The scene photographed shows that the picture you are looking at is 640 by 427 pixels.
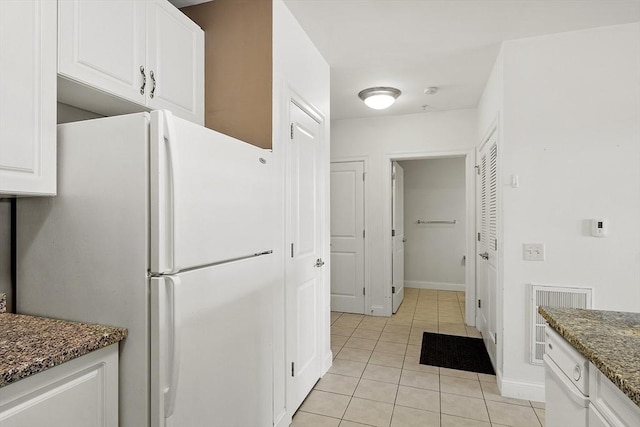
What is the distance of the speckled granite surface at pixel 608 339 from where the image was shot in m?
0.90

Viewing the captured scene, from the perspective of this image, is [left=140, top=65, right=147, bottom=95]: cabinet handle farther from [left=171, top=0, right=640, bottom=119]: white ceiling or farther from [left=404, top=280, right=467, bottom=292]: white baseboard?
[left=404, top=280, right=467, bottom=292]: white baseboard

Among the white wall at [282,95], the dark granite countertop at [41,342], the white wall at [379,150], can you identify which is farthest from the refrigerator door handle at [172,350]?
the white wall at [379,150]

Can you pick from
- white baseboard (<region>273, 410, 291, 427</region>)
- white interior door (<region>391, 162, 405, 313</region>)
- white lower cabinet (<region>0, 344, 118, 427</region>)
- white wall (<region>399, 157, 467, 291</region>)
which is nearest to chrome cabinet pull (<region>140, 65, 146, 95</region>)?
white lower cabinet (<region>0, 344, 118, 427</region>)

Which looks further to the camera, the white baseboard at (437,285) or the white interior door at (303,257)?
the white baseboard at (437,285)

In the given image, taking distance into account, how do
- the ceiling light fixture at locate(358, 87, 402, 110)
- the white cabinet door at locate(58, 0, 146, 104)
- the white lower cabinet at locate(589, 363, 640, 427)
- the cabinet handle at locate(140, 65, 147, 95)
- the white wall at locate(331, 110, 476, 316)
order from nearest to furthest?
the white lower cabinet at locate(589, 363, 640, 427), the white cabinet door at locate(58, 0, 146, 104), the cabinet handle at locate(140, 65, 147, 95), the ceiling light fixture at locate(358, 87, 402, 110), the white wall at locate(331, 110, 476, 316)

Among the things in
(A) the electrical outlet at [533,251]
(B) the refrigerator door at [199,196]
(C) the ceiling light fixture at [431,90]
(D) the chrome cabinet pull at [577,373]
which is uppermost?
(C) the ceiling light fixture at [431,90]

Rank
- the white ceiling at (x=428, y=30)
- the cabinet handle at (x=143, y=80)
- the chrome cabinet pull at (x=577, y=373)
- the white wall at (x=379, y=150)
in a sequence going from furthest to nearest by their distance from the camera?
the white wall at (x=379, y=150) → the white ceiling at (x=428, y=30) → the cabinet handle at (x=143, y=80) → the chrome cabinet pull at (x=577, y=373)

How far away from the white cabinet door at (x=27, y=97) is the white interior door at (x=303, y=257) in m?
1.18

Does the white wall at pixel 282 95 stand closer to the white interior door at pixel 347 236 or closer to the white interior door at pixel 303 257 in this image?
the white interior door at pixel 303 257

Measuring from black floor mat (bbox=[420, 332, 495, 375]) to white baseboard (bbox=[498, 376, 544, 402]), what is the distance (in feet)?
1.24

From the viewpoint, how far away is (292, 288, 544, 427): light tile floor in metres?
2.26

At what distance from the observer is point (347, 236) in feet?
15.3

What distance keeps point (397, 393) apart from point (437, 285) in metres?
3.80

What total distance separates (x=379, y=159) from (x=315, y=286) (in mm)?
2336
